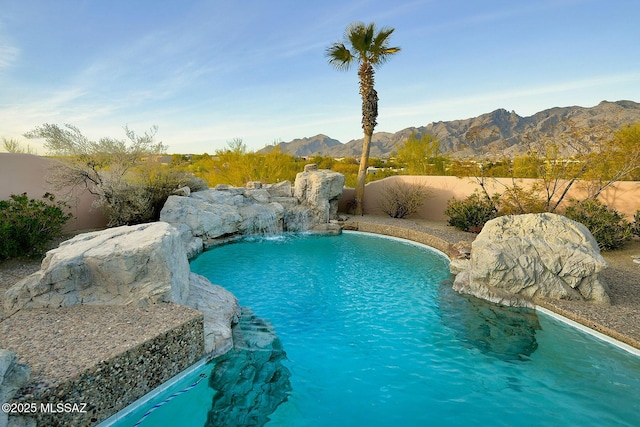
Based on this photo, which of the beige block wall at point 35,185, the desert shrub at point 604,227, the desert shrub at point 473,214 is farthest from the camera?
the desert shrub at point 473,214

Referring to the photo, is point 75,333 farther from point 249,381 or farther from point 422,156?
point 422,156

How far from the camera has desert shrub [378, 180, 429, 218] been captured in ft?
45.7

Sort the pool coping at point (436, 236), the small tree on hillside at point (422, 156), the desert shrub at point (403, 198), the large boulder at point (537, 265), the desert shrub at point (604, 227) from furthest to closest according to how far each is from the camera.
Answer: the small tree on hillside at point (422, 156) < the desert shrub at point (403, 198) < the desert shrub at point (604, 227) < the large boulder at point (537, 265) < the pool coping at point (436, 236)

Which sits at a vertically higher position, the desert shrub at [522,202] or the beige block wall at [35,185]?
the beige block wall at [35,185]

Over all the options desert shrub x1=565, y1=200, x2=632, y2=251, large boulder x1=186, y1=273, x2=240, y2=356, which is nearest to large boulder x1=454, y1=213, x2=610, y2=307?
desert shrub x1=565, y1=200, x2=632, y2=251

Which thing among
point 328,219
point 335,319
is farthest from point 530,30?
point 335,319

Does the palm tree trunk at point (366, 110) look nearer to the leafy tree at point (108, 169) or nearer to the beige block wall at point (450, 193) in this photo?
the beige block wall at point (450, 193)

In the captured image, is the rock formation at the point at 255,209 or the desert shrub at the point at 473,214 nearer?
the rock formation at the point at 255,209

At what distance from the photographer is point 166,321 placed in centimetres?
388

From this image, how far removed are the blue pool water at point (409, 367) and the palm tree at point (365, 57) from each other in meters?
8.63

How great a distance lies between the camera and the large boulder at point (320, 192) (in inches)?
505

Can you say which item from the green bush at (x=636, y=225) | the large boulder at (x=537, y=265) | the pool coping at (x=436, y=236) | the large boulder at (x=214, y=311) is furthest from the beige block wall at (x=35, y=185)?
the green bush at (x=636, y=225)

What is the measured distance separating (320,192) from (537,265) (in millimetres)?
7991

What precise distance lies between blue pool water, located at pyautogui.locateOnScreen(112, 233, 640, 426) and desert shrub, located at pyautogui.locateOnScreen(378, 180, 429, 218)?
714 cm
